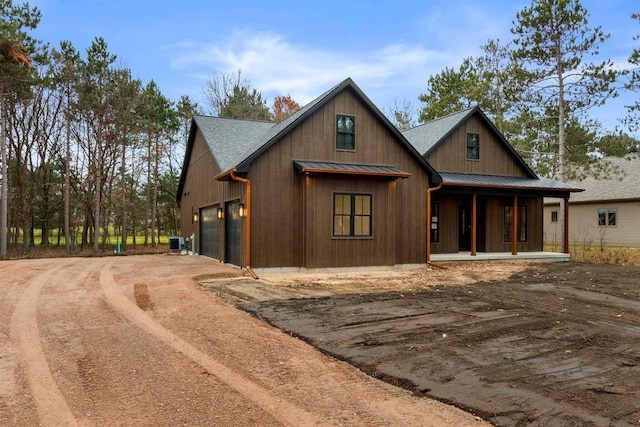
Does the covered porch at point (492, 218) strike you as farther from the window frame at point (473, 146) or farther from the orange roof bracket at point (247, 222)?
the orange roof bracket at point (247, 222)

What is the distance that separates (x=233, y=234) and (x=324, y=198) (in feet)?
10.1

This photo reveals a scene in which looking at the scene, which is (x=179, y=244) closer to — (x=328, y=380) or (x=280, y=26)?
(x=280, y=26)

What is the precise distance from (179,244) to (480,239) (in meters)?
12.8

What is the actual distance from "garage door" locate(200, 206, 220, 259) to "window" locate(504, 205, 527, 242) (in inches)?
432

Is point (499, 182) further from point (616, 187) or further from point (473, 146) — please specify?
point (616, 187)

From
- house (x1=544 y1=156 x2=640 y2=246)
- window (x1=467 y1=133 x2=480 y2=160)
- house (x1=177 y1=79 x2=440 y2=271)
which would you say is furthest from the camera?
house (x1=544 y1=156 x2=640 y2=246)

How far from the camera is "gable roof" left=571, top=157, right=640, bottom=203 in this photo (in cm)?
2323

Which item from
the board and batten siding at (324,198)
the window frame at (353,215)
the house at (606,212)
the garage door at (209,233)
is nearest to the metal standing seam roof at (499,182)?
the board and batten siding at (324,198)

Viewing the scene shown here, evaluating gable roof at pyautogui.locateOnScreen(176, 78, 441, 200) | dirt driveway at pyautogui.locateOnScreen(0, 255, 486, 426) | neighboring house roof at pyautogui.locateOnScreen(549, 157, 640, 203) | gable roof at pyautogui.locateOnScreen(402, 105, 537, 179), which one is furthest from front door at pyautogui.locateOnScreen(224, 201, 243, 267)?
neighboring house roof at pyautogui.locateOnScreen(549, 157, 640, 203)

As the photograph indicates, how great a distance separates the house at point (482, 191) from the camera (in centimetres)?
1628

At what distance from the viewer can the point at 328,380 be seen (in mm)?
4082

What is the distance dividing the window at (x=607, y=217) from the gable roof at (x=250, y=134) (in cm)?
1573

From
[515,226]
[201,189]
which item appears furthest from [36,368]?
[515,226]

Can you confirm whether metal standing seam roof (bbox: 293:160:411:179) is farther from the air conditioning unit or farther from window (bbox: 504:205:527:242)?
the air conditioning unit
